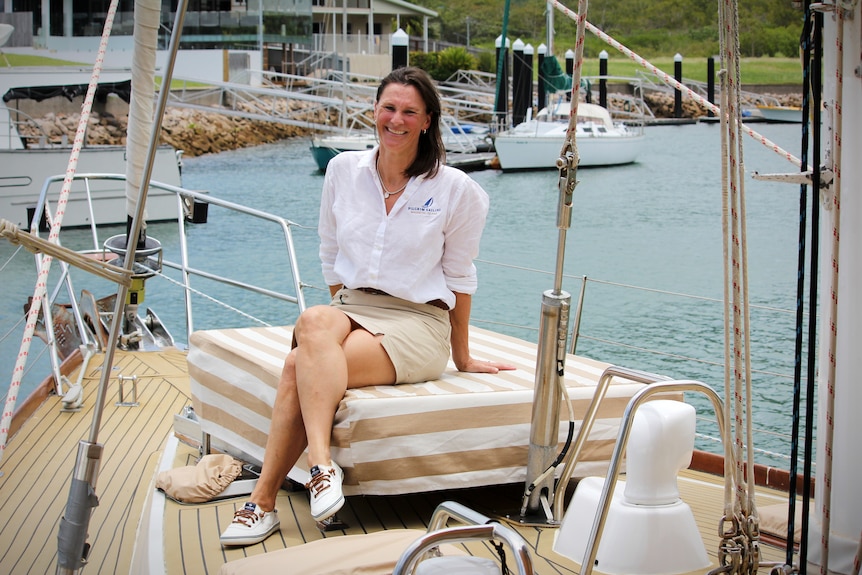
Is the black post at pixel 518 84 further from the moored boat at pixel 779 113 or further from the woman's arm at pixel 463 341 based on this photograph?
the woman's arm at pixel 463 341

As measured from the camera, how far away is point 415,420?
2.31 meters

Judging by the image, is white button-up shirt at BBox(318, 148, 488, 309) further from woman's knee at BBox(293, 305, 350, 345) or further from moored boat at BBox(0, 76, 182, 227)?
moored boat at BBox(0, 76, 182, 227)

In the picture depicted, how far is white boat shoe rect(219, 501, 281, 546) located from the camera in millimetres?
2154

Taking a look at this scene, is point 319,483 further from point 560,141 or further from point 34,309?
point 560,141

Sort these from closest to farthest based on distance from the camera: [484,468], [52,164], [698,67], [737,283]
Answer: [737,283]
[484,468]
[52,164]
[698,67]

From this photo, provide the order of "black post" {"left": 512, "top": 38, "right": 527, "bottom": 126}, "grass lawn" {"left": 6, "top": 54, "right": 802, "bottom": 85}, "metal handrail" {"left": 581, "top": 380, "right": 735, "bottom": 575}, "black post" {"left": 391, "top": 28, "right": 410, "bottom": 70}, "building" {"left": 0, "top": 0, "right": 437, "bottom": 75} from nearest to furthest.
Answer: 1. "metal handrail" {"left": 581, "top": 380, "right": 735, "bottom": 575}
2. "grass lawn" {"left": 6, "top": 54, "right": 802, "bottom": 85}
3. "black post" {"left": 391, "top": 28, "right": 410, "bottom": 70}
4. "building" {"left": 0, "top": 0, "right": 437, "bottom": 75}
5. "black post" {"left": 512, "top": 38, "right": 527, "bottom": 126}

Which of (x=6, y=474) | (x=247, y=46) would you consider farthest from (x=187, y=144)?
(x=6, y=474)

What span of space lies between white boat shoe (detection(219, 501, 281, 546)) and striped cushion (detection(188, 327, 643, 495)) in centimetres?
18

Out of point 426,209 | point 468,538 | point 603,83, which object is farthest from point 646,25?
point 468,538

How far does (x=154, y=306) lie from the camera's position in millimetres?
12719

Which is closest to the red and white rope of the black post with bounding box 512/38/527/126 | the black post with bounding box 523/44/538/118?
the black post with bounding box 512/38/527/126

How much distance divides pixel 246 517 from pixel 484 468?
1.92ft

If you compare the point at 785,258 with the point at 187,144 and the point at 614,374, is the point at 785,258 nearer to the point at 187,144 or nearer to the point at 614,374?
the point at 614,374

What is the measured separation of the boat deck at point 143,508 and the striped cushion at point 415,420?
140 mm
